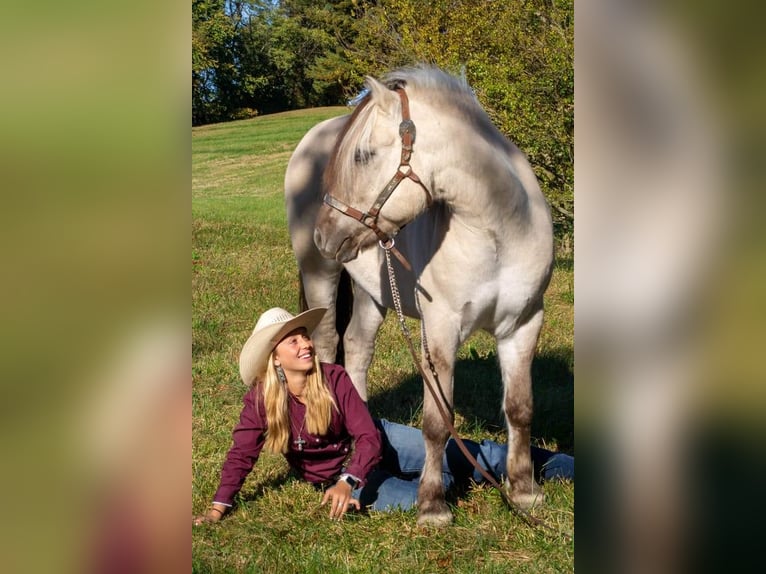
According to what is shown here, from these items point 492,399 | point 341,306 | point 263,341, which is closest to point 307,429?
point 263,341

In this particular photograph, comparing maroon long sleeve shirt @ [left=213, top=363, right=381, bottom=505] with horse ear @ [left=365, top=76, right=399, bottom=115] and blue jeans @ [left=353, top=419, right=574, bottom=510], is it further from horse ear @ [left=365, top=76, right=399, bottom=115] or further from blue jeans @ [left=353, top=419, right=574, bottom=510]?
horse ear @ [left=365, top=76, right=399, bottom=115]

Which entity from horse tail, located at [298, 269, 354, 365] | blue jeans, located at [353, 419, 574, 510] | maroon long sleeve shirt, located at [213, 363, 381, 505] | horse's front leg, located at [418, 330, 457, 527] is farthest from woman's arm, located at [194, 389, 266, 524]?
horse tail, located at [298, 269, 354, 365]

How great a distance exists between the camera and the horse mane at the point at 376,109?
10.4 feet

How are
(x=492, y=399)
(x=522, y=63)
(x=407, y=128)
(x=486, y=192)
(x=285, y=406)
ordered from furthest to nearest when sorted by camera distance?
(x=522, y=63) → (x=492, y=399) → (x=285, y=406) → (x=486, y=192) → (x=407, y=128)

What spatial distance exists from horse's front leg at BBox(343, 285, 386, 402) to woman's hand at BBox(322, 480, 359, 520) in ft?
4.89

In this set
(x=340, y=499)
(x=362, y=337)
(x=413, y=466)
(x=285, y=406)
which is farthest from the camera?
(x=362, y=337)

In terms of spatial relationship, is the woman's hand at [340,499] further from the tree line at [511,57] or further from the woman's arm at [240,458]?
A: the tree line at [511,57]

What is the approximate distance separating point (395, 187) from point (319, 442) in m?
1.38

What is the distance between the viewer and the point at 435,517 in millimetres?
3480

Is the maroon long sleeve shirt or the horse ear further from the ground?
the horse ear

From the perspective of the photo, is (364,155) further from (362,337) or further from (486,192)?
(362,337)

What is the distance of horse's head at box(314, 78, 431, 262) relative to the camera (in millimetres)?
3090
